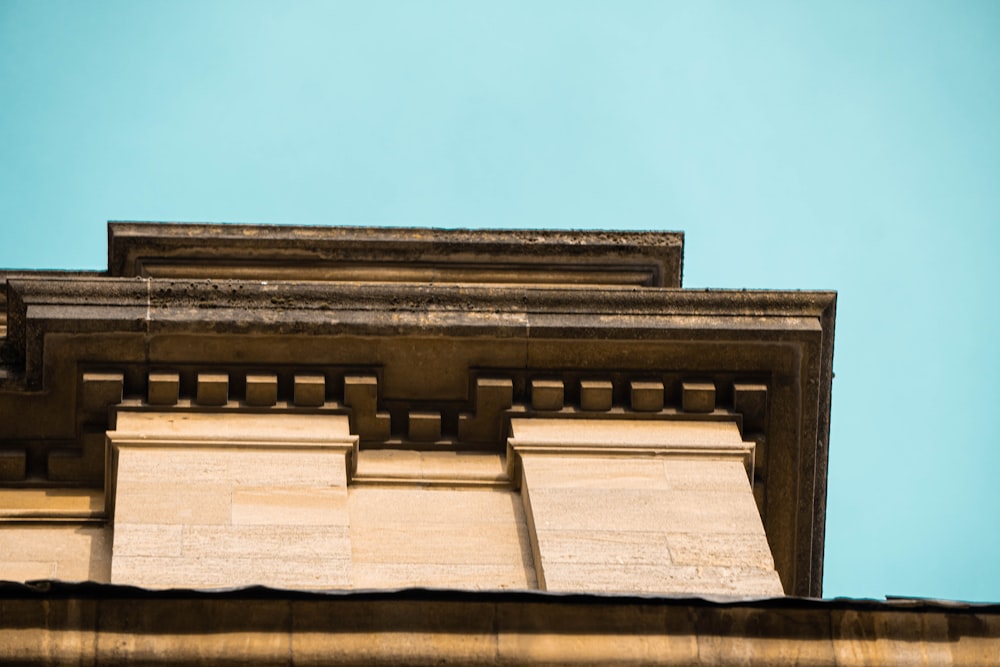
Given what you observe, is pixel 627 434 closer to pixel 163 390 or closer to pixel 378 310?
pixel 378 310

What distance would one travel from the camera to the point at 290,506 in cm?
1551

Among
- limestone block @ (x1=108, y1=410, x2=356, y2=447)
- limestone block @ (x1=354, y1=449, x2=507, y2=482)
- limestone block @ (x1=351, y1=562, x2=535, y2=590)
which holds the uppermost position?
limestone block @ (x1=108, y1=410, x2=356, y2=447)

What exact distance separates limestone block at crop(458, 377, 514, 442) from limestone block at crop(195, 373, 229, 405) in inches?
78.9

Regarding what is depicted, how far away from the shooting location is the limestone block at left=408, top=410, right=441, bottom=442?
17266 mm

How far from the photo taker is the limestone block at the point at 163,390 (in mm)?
16797

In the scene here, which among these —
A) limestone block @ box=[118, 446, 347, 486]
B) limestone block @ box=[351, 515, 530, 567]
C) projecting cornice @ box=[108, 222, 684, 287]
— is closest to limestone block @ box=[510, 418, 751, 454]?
limestone block @ box=[351, 515, 530, 567]

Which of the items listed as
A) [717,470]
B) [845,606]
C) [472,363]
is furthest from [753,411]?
[845,606]

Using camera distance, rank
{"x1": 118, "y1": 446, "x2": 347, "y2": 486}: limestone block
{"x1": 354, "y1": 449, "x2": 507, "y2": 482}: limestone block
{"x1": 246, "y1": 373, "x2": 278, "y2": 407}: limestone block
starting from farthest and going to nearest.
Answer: {"x1": 246, "y1": 373, "x2": 278, "y2": 407}: limestone block
{"x1": 354, "y1": 449, "x2": 507, "y2": 482}: limestone block
{"x1": 118, "y1": 446, "x2": 347, "y2": 486}: limestone block

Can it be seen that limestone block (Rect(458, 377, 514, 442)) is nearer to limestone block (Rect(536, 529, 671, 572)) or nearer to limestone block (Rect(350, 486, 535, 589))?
limestone block (Rect(350, 486, 535, 589))

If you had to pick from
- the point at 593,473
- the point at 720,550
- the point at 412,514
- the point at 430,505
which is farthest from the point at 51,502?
the point at 720,550

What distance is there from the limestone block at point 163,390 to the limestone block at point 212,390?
188 mm

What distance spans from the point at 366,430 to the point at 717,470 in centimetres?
296

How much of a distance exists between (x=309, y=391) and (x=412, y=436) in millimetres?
964

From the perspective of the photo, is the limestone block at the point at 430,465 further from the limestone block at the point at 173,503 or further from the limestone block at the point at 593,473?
the limestone block at the point at 173,503
